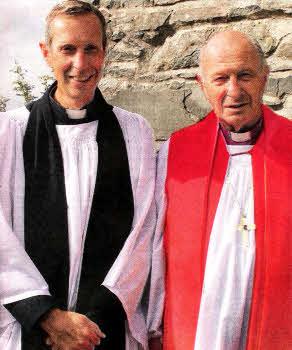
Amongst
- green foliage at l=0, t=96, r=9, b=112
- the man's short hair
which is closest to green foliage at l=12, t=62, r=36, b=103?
green foliage at l=0, t=96, r=9, b=112

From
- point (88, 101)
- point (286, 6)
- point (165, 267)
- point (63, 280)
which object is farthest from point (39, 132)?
point (286, 6)

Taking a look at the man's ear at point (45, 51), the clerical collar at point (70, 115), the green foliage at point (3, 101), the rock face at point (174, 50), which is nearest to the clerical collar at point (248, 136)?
the rock face at point (174, 50)

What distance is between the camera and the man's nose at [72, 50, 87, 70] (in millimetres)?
2475

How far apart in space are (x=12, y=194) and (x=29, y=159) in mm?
190

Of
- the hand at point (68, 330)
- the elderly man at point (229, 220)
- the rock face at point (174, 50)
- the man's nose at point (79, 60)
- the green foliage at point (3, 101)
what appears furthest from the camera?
the green foliage at point (3, 101)

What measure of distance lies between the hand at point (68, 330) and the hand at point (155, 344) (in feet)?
1.42

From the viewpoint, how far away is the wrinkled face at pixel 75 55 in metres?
2.49

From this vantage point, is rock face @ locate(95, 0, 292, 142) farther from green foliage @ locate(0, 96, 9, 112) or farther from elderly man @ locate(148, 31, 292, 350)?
green foliage @ locate(0, 96, 9, 112)

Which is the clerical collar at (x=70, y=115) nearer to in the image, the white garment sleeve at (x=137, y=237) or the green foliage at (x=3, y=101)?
the white garment sleeve at (x=137, y=237)

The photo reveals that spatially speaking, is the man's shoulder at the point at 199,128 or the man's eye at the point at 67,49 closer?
the man's eye at the point at 67,49

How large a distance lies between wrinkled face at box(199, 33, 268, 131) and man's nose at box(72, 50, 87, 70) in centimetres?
65

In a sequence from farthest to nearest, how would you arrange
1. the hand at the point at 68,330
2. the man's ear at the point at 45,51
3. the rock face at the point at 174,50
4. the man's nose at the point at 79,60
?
the rock face at the point at 174,50, the man's ear at the point at 45,51, the man's nose at the point at 79,60, the hand at the point at 68,330

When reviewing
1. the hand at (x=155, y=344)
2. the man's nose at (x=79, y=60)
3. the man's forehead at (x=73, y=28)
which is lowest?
the hand at (x=155, y=344)

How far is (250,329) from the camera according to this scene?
2.31m
